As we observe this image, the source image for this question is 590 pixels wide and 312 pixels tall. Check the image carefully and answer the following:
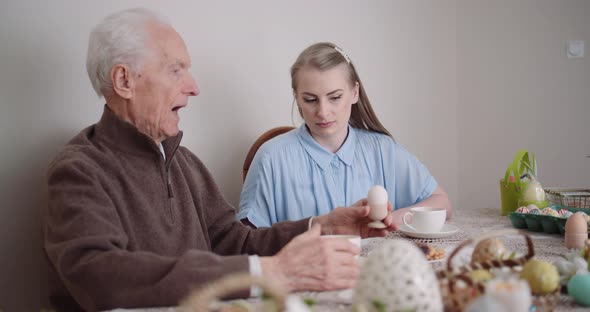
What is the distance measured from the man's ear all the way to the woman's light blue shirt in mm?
735

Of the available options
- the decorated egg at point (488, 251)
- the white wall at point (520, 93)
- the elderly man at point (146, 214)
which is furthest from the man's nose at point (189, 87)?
the white wall at point (520, 93)

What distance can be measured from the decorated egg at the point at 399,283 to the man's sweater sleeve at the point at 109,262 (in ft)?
1.19

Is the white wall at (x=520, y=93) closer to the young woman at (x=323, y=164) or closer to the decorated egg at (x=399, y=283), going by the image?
the young woman at (x=323, y=164)

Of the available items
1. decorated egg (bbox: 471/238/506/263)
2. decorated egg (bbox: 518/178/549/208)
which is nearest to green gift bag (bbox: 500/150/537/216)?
decorated egg (bbox: 518/178/549/208)

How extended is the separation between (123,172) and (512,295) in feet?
3.33

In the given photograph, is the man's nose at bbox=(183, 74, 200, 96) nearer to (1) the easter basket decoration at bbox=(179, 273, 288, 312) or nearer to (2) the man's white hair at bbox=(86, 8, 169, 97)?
(2) the man's white hair at bbox=(86, 8, 169, 97)

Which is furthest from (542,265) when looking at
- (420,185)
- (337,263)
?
(420,185)

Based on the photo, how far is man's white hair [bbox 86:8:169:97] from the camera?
4.80 ft

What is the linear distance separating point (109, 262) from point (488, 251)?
0.74 m

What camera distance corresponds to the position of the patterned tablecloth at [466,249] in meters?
0.95

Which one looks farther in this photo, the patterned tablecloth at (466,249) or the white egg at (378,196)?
the white egg at (378,196)

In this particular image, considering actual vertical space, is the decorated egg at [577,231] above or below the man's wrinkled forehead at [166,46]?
below

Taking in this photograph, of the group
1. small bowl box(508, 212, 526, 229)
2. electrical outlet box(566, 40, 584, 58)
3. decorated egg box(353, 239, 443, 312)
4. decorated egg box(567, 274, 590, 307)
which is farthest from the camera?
electrical outlet box(566, 40, 584, 58)

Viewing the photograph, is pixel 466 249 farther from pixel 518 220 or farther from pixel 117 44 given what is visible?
pixel 117 44
